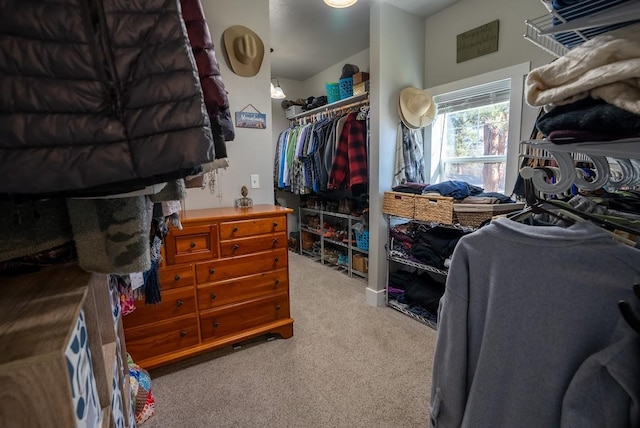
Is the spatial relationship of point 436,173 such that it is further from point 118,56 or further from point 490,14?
point 118,56

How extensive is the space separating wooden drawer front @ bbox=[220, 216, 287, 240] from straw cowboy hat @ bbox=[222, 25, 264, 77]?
3.68 feet

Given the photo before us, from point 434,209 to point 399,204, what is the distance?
328mm

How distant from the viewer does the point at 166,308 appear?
5.93ft

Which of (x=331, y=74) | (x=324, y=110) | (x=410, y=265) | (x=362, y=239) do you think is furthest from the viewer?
(x=331, y=74)

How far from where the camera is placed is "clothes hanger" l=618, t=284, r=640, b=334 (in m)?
0.47

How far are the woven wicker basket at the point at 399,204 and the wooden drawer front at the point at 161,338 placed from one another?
171 centimetres

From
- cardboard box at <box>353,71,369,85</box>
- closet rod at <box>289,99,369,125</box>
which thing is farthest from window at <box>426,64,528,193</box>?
closet rod at <box>289,99,369,125</box>

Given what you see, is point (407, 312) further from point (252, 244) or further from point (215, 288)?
point (215, 288)

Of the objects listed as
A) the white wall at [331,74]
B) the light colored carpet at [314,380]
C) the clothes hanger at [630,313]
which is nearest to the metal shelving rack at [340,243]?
the light colored carpet at [314,380]

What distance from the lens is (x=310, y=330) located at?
2.37m

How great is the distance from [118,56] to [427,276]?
2741 mm

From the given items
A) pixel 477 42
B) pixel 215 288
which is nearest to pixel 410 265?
pixel 215 288

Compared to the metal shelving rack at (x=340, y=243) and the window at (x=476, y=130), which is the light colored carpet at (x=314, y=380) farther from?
the window at (x=476, y=130)

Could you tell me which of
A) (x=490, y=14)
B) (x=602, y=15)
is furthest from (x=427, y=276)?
(x=602, y=15)
